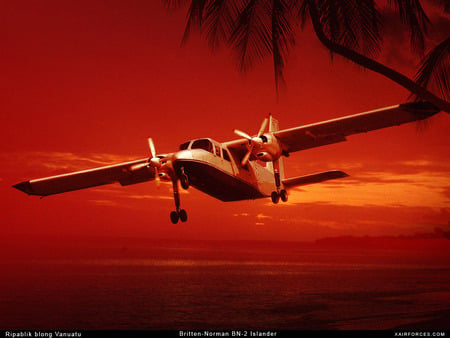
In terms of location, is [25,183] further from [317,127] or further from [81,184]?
[317,127]

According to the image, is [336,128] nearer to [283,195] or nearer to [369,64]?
[283,195]

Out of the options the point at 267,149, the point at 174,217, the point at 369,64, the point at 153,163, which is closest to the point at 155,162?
the point at 153,163

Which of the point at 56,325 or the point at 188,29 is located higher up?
the point at 188,29

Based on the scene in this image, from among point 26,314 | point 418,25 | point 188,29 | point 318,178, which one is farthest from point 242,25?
point 26,314

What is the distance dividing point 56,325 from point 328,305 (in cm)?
4732

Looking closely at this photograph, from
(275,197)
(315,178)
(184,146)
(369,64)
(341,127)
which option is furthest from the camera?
(315,178)

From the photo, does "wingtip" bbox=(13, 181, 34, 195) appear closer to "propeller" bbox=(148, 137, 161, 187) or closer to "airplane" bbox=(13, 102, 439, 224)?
"airplane" bbox=(13, 102, 439, 224)

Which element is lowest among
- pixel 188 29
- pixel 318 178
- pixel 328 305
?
pixel 328 305

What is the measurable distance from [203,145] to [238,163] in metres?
2.46

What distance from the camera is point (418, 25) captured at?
365 inches

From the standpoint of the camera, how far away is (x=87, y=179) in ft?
73.1

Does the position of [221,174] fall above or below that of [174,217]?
above

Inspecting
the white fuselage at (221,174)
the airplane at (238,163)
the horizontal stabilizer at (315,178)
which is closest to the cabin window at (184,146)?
the airplane at (238,163)

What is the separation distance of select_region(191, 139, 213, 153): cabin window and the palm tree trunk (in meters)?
9.33
